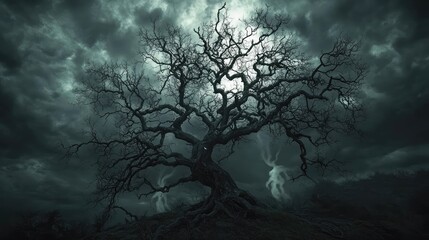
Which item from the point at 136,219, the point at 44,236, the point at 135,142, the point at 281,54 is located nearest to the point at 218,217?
the point at 136,219

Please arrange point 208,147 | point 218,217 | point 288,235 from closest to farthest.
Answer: point 288,235
point 218,217
point 208,147

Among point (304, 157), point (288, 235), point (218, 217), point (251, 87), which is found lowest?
point (288, 235)

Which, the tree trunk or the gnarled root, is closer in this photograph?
the gnarled root

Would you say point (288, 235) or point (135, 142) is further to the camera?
point (135, 142)

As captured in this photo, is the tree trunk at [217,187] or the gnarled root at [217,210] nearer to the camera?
the gnarled root at [217,210]

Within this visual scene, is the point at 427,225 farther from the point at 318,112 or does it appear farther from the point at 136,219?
the point at 136,219

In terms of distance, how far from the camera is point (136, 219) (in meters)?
16.9

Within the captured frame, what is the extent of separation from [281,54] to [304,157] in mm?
6406

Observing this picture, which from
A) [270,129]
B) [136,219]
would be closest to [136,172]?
[136,219]

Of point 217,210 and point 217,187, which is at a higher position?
point 217,187

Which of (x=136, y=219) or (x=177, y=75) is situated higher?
(x=177, y=75)

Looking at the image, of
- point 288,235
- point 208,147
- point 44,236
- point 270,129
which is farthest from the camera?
point 44,236

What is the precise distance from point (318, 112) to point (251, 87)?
→ 4.23 metres

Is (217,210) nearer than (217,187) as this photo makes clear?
Yes
